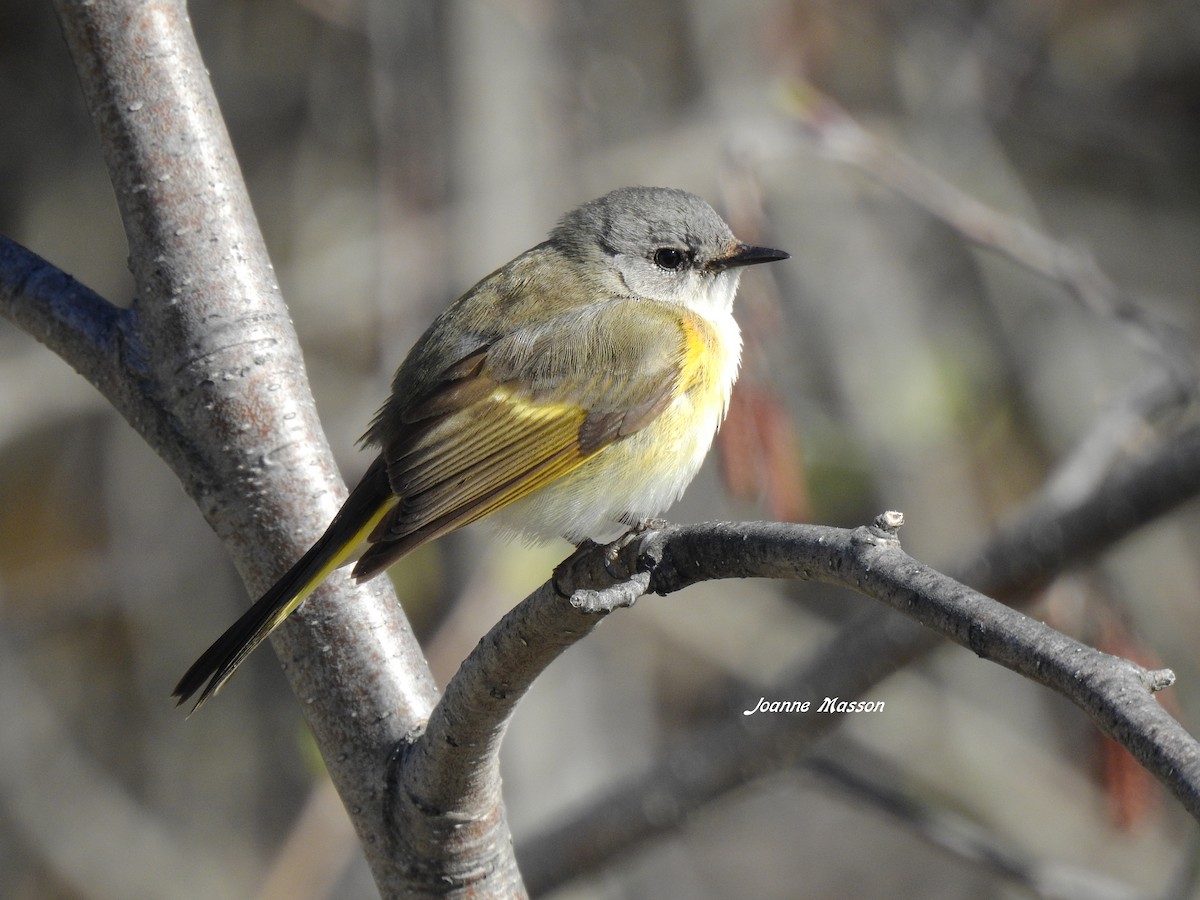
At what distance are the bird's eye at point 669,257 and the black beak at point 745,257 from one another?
0.23ft

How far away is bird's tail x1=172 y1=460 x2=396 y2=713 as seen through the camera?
1850 mm

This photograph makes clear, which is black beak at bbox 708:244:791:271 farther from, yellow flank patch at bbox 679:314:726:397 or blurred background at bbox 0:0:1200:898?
blurred background at bbox 0:0:1200:898

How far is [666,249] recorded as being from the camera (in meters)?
2.90

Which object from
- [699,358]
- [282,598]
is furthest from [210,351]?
[699,358]

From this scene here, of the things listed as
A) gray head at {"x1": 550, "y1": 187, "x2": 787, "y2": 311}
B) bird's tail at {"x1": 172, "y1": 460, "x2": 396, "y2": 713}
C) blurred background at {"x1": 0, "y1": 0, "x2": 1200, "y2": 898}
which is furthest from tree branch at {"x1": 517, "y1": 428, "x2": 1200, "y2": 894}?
blurred background at {"x1": 0, "y1": 0, "x2": 1200, "y2": 898}

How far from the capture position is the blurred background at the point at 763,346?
480 centimetres

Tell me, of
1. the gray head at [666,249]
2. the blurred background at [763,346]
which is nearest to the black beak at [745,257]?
the gray head at [666,249]

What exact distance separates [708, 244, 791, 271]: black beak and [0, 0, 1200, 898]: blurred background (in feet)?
5.91

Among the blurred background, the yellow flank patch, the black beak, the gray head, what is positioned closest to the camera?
the yellow flank patch

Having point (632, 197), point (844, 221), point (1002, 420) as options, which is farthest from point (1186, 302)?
point (632, 197)

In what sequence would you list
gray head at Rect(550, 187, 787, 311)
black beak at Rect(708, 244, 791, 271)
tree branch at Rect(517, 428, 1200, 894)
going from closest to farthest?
tree branch at Rect(517, 428, 1200, 894) → black beak at Rect(708, 244, 791, 271) → gray head at Rect(550, 187, 787, 311)

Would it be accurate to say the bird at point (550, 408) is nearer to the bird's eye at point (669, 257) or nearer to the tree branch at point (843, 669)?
the bird's eye at point (669, 257)

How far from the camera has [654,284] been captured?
2.90 m

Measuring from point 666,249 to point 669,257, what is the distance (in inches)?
0.8
